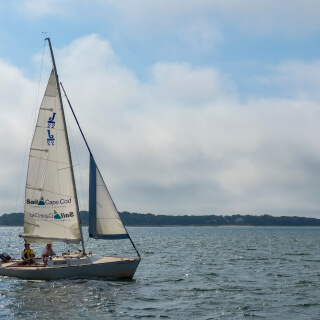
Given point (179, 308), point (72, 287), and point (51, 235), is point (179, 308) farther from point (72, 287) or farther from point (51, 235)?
point (51, 235)

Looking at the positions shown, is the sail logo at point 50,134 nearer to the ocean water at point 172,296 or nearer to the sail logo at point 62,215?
the sail logo at point 62,215

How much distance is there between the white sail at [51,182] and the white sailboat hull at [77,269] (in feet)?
6.79

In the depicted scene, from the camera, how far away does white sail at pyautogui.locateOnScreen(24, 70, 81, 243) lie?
32.7 meters

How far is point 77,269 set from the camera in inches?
1200

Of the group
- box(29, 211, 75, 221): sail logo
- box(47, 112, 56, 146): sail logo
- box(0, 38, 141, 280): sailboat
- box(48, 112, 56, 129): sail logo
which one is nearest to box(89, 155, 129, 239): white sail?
box(0, 38, 141, 280): sailboat

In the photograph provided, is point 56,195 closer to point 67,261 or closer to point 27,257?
point 27,257

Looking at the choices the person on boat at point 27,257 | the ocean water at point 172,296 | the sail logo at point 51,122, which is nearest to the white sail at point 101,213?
the ocean water at point 172,296

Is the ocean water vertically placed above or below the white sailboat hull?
below

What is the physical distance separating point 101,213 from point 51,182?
3.91 m

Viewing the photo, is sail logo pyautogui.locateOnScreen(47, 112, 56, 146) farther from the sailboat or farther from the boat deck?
the boat deck

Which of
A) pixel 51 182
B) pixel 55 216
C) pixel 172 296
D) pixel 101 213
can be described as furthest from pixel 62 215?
pixel 172 296

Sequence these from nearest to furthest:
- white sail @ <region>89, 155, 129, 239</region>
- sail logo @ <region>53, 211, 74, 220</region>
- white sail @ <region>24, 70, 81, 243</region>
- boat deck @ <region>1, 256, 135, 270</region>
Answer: boat deck @ <region>1, 256, 135, 270</region>
white sail @ <region>89, 155, 129, 239</region>
white sail @ <region>24, 70, 81, 243</region>
sail logo @ <region>53, 211, 74, 220</region>

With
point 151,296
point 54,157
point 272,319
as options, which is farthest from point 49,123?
point 272,319

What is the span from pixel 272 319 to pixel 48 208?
16.7m
